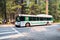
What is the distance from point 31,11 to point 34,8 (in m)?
1.27

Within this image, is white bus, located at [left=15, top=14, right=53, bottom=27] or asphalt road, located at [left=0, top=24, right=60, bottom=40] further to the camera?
white bus, located at [left=15, top=14, right=53, bottom=27]

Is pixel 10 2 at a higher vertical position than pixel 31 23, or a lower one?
higher

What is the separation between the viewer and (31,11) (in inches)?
1987

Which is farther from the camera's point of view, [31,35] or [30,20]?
[30,20]

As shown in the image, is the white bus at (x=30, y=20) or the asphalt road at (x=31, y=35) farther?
the white bus at (x=30, y=20)

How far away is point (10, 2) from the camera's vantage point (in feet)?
159

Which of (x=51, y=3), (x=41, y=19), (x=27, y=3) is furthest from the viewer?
(x=51, y=3)

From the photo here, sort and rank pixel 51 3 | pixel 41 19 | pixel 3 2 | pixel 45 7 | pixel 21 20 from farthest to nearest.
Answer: pixel 51 3 → pixel 45 7 → pixel 3 2 → pixel 41 19 → pixel 21 20

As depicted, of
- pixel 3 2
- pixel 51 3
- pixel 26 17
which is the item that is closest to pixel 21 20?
pixel 26 17

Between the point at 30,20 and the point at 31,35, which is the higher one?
the point at 31,35

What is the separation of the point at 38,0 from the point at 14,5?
1017cm

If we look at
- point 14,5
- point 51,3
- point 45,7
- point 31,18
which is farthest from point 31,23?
point 51,3

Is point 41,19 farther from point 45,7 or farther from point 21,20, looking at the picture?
point 45,7

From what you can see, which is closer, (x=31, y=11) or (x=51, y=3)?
(x=31, y=11)
